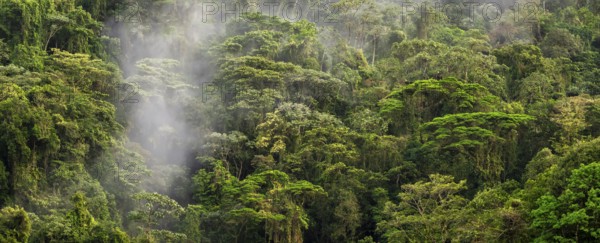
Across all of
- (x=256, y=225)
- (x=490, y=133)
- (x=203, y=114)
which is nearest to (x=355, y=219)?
(x=256, y=225)

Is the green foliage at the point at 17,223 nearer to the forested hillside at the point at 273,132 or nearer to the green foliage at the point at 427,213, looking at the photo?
the forested hillside at the point at 273,132

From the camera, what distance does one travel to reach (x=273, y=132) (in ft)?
129

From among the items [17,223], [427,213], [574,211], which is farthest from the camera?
[427,213]

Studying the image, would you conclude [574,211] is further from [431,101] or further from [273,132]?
[273,132]

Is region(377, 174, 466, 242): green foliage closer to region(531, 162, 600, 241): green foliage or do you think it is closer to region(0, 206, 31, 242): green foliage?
region(531, 162, 600, 241): green foliage

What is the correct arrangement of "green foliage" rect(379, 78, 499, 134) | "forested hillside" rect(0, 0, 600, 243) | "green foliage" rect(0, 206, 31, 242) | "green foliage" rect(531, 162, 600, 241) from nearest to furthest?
1. "green foliage" rect(531, 162, 600, 241)
2. "green foliage" rect(0, 206, 31, 242)
3. "forested hillside" rect(0, 0, 600, 243)
4. "green foliage" rect(379, 78, 499, 134)

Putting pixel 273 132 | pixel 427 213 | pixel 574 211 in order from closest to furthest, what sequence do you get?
pixel 574 211
pixel 427 213
pixel 273 132

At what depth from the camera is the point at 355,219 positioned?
35.4 m

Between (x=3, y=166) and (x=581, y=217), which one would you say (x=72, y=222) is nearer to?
(x=3, y=166)

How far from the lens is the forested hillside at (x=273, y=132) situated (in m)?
30.1

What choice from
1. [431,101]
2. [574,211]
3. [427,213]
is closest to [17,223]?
[427,213]

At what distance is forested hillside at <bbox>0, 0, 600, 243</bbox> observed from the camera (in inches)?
1187

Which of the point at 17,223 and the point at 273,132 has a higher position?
the point at 17,223

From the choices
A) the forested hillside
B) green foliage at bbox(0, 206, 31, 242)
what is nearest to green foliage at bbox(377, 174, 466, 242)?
the forested hillside
